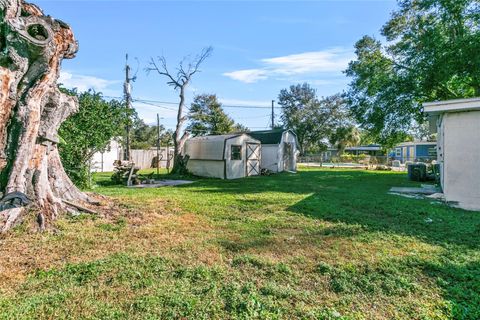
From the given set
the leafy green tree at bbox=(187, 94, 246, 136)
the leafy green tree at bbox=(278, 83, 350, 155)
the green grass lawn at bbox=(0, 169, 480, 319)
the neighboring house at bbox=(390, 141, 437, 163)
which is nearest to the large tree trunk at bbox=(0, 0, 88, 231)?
the green grass lawn at bbox=(0, 169, 480, 319)

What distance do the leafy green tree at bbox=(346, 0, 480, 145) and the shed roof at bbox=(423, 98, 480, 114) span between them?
6411 millimetres

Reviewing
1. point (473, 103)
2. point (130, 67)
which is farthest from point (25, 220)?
point (130, 67)

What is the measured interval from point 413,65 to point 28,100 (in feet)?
53.7

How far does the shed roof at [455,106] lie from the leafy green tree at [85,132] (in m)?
9.58

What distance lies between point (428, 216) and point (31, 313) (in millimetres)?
6711

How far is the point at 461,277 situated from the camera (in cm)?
301

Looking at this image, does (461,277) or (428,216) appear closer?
(461,277)

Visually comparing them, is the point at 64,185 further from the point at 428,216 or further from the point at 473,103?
the point at 473,103

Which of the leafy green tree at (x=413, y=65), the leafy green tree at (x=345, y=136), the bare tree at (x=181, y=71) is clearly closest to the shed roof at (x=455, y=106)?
the leafy green tree at (x=413, y=65)

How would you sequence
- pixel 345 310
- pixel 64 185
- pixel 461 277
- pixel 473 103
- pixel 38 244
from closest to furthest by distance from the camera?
pixel 345 310 → pixel 461 277 → pixel 38 244 → pixel 64 185 → pixel 473 103

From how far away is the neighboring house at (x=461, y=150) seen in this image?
22.0ft

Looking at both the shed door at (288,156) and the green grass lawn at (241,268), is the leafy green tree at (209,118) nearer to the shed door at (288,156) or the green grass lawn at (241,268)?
the shed door at (288,156)

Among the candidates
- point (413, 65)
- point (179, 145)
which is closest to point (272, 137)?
point (179, 145)

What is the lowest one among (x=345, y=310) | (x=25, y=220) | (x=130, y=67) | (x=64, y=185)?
(x=345, y=310)
